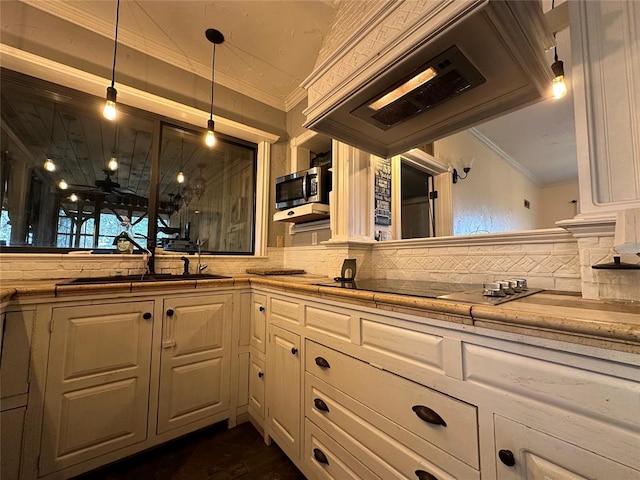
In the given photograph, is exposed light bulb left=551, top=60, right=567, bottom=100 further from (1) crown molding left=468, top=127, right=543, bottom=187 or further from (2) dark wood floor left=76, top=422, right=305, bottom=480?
(2) dark wood floor left=76, top=422, right=305, bottom=480

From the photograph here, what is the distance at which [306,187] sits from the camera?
2.15 m

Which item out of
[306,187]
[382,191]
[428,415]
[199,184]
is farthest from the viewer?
[199,184]

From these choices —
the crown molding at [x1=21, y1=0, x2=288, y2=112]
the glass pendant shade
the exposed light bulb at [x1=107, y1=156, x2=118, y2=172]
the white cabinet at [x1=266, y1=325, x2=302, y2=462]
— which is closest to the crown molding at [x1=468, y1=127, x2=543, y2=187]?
the white cabinet at [x1=266, y1=325, x2=302, y2=462]

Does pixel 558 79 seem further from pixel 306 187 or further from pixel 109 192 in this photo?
pixel 109 192

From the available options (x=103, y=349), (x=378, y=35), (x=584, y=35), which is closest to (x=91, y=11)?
(x=378, y=35)

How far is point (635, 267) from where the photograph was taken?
77cm

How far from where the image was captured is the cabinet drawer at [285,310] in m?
1.42

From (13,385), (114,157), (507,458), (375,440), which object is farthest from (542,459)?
(114,157)

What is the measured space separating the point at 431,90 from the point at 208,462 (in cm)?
225

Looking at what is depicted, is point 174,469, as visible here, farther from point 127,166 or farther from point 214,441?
point 127,166

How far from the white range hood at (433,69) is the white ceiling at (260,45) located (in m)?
0.21

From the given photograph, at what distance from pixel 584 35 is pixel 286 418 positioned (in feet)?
A: 6.85

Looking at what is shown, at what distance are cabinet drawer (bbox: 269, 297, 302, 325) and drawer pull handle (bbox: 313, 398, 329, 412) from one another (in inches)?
14.3

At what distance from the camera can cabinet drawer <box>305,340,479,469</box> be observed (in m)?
0.74
